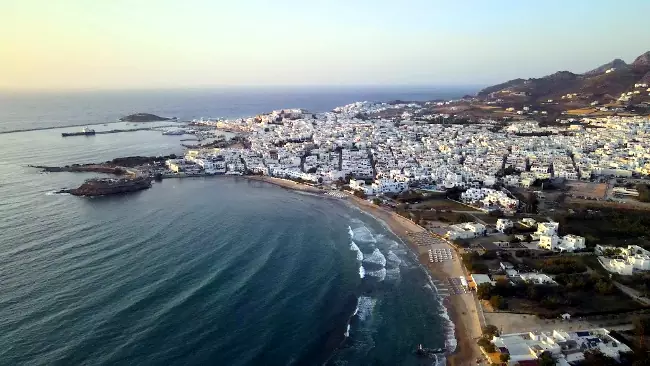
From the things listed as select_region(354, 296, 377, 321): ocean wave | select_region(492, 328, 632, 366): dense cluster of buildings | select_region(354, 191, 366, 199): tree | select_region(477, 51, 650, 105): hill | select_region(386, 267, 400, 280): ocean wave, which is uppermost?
select_region(477, 51, 650, 105): hill

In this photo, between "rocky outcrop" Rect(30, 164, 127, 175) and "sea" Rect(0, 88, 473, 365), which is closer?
"sea" Rect(0, 88, 473, 365)

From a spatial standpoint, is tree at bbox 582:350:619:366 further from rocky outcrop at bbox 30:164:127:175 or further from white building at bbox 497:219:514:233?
rocky outcrop at bbox 30:164:127:175

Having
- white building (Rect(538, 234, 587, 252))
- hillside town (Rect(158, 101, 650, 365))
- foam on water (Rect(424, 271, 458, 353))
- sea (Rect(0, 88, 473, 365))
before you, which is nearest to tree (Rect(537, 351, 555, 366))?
hillside town (Rect(158, 101, 650, 365))

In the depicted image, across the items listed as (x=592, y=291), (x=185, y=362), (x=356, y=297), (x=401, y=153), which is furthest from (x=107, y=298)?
(x=401, y=153)

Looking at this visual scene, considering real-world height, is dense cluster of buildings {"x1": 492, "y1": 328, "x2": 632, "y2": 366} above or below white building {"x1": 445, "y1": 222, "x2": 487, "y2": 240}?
above

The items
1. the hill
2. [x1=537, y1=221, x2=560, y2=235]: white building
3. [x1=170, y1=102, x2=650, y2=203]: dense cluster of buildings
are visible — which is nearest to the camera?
[x1=537, y1=221, x2=560, y2=235]: white building

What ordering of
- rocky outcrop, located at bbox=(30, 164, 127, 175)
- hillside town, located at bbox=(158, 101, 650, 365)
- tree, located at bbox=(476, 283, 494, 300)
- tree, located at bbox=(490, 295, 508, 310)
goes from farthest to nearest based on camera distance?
1. rocky outcrop, located at bbox=(30, 164, 127, 175)
2. tree, located at bbox=(476, 283, 494, 300)
3. tree, located at bbox=(490, 295, 508, 310)
4. hillside town, located at bbox=(158, 101, 650, 365)

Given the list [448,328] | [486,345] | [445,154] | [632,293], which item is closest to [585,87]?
[445,154]
